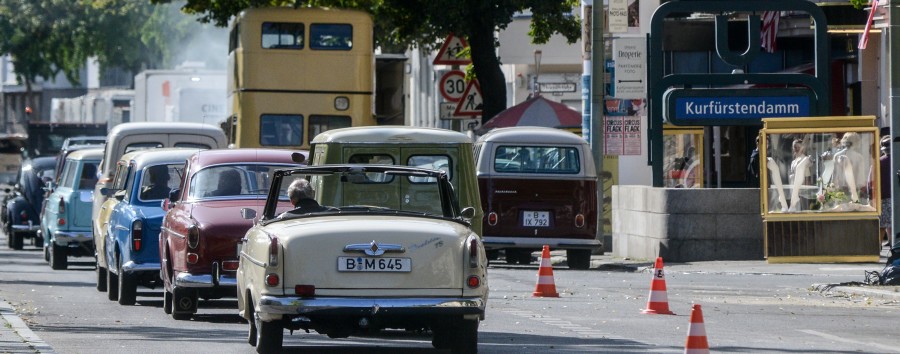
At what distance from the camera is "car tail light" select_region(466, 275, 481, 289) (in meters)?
12.3

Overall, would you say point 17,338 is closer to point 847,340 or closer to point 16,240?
point 847,340

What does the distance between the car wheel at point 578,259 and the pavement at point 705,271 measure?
5.7 inches

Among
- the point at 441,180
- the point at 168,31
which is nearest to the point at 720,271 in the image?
the point at 441,180

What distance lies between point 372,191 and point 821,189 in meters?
9.95

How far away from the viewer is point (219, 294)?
16.5m

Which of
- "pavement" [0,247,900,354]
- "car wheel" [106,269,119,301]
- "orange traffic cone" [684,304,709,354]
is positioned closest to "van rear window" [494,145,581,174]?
"pavement" [0,247,900,354]

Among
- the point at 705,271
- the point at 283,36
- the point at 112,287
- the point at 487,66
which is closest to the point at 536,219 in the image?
the point at 705,271

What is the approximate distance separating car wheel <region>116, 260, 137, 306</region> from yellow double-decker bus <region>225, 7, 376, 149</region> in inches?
447

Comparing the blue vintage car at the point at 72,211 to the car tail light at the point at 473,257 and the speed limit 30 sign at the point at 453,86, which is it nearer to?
the speed limit 30 sign at the point at 453,86

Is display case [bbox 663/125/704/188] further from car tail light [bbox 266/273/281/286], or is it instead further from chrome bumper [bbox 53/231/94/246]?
car tail light [bbox 266/273/281/286]

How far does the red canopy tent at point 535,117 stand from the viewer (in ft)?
107

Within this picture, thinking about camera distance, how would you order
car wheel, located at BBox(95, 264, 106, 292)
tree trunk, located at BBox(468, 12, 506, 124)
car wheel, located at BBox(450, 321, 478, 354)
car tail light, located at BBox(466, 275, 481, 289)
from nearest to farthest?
car tail light, located at BBox(466, 275, 481, 289) < car wheel, located at BBox(450, 321, 478, 354) < car wheel, located at BBox(95, 264, 106, 292) < tree trunk, located at BBox(468, 12, 506, 124)

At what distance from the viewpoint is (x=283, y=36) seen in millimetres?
30266

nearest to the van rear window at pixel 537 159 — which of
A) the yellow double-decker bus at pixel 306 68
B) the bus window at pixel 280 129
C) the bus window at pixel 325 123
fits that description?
the yellow double-decker bus at pixel 306 68
